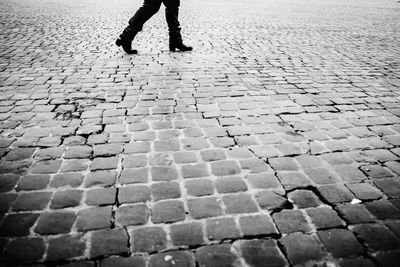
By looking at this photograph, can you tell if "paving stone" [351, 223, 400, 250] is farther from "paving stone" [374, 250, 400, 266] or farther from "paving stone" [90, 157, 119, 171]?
"paving stone" [90, 157, 119, 171]

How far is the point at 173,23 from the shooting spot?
17.7 feet

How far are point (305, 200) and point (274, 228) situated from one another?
370mm

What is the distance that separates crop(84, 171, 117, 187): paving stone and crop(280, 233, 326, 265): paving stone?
1260mm

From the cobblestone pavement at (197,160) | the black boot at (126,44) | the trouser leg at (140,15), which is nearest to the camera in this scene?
the cobblestone pavement at (197,160)

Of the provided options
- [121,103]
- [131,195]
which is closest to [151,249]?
[131,195]

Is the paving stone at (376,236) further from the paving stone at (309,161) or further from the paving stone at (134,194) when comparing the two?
the paving stone at (134,194)

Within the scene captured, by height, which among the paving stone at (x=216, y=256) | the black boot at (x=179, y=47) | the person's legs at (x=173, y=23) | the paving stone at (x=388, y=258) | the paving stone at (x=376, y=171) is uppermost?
the person's legs at (x=173, y=23)

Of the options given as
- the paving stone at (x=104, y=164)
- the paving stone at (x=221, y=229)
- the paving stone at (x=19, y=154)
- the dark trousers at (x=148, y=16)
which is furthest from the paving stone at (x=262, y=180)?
the dark trousers at (x=148, y=16)

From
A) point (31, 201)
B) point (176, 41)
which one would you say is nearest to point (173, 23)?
point (176, 41)

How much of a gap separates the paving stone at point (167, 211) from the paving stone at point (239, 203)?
304 millimetres

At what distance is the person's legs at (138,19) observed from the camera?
512 cm

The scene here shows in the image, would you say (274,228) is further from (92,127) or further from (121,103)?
(121,103)

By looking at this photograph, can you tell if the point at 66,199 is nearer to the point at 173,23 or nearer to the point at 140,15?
the point at 140,15

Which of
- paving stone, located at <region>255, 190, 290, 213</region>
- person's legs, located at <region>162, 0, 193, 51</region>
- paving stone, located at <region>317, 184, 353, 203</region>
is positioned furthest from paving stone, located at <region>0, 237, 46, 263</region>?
person's legs, located at <region>162, 0, 193, 51</region>
